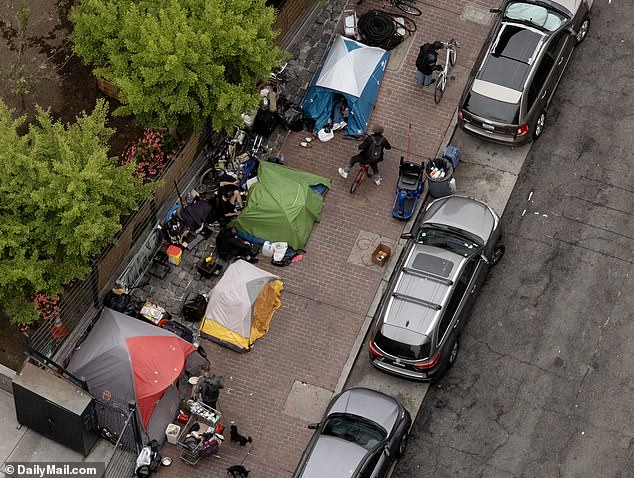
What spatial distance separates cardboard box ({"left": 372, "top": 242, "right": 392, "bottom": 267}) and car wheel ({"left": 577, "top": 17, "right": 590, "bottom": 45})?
8.08 metres

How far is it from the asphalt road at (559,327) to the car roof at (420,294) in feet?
5.44

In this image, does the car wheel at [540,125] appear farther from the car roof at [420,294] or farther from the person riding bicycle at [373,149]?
the car roof at [420,294]

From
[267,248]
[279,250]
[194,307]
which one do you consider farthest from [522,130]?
→ [194,307]

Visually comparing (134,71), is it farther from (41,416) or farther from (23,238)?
(41,416)

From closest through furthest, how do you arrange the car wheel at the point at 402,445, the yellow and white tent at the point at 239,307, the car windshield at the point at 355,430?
the car windshield at the point at 355,430
the car wheel at the point at 402,445
the yellow and white tent at the point at 239,307

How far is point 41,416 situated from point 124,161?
6687 mm

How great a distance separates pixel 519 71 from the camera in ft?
103

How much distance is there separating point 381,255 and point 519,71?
5.89m

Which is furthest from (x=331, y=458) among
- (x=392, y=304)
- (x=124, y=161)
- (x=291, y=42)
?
(x=291, y=42)

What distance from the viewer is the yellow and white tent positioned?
2958 centimetres

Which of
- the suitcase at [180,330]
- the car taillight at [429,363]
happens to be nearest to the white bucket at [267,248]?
the suitcase at [180,330]

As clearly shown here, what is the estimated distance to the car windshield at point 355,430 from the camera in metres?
27.3

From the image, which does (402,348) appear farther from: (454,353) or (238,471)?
(238,471)

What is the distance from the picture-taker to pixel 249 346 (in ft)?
97.9
